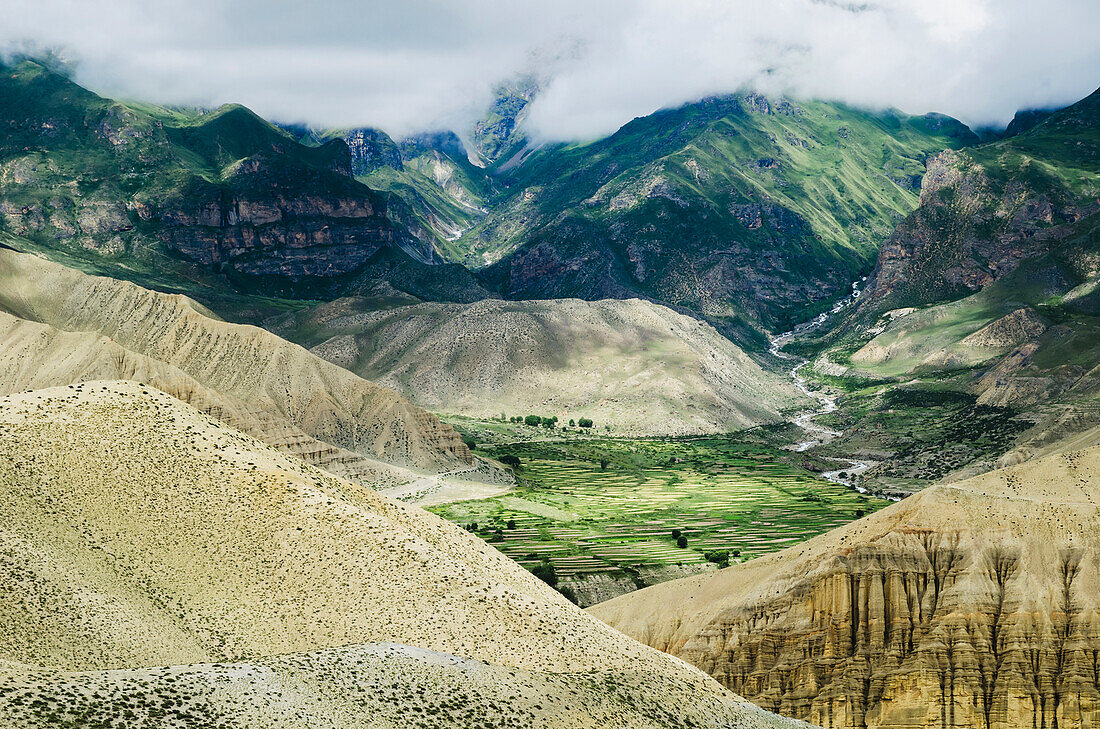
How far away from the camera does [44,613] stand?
45.5 m

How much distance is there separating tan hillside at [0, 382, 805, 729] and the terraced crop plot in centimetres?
5185

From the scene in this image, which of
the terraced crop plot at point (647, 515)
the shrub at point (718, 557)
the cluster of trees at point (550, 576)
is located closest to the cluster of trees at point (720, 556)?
the shrub at point (718, 557)

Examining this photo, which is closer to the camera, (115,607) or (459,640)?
(115,607)

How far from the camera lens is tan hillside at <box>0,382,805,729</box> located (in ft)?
142

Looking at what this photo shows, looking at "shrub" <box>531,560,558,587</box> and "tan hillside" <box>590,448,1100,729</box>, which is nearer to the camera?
"tan hillside" <box>590,448,1100,729</box>

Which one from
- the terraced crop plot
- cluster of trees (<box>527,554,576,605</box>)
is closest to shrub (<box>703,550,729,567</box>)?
the terraced crop plot

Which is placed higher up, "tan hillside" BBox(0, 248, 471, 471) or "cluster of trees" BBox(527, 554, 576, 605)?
"tan hillside" BBox(0, 248, 471, 471)

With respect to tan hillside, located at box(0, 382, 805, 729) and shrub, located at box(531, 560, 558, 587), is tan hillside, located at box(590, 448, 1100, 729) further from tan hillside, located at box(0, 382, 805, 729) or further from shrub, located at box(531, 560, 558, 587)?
shrub, located at box(531, 560, 558, 587)

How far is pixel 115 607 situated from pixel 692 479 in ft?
486

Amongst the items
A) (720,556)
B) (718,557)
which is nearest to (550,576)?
(718,557)

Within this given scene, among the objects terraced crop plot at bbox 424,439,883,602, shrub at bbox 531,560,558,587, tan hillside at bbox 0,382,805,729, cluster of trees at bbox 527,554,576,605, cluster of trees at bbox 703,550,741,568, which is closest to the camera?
tan hillside at bbox 0,382,805,729

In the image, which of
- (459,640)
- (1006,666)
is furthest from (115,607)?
(1006,666)

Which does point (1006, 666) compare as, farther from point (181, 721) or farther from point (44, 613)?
point (44, 613)

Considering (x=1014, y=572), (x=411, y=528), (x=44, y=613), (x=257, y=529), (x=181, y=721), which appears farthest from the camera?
(x=1014, y=572)
